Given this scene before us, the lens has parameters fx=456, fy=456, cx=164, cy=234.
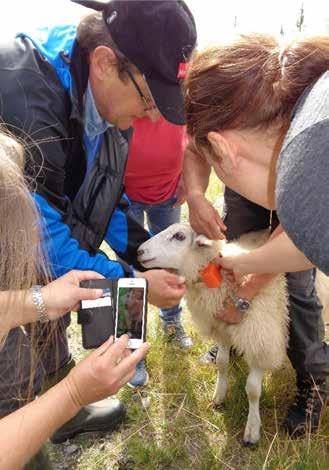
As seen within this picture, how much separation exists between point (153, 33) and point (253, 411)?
2174mm

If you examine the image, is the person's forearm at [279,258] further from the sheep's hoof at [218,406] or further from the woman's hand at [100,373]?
the sheep's hoof at [218,406]

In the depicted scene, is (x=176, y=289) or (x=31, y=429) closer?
(x=31, y=429)

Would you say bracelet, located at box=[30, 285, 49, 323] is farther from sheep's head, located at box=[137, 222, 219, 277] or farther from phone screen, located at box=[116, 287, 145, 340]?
sheep's head, located at box=[137, 222, 219, 277]

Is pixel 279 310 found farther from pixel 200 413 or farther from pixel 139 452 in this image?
pixel 139 452

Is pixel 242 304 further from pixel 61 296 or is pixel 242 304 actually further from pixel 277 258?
pixel 61 296

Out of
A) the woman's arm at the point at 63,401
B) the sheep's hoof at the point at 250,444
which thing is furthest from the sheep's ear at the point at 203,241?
the sheep's hoof at the point at 250,444

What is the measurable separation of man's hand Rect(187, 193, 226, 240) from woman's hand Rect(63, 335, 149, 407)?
3.57 feet

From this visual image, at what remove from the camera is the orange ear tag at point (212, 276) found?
277cm

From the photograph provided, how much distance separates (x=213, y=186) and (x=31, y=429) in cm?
513

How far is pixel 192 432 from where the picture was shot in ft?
9.11

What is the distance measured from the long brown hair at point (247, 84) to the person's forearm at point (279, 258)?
0.72 meters

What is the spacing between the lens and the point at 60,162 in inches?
81.9

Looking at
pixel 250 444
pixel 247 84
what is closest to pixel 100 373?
pixel 247 84

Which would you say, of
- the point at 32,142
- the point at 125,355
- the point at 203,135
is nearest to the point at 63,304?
the point at 125,355
